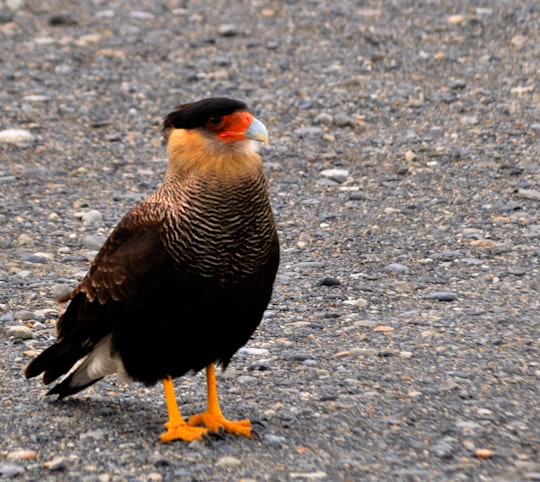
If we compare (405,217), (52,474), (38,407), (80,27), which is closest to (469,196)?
(405,217)

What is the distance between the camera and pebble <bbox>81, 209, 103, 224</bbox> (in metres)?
8.93

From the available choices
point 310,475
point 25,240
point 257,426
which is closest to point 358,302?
point 257,426

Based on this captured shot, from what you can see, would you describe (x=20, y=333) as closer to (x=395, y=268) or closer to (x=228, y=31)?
(x=395, y=268)

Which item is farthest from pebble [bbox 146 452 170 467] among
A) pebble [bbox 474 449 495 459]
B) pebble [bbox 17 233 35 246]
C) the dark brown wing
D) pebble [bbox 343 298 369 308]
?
pebble [bbox 17 233 35 246]

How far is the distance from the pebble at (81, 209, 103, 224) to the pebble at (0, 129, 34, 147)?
1691 mm

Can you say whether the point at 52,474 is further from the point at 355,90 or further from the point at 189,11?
the point at 189,11

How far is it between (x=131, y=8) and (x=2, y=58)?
205cm

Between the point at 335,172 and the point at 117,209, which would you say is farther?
the point at 335,172

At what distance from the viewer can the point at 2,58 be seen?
489 inches

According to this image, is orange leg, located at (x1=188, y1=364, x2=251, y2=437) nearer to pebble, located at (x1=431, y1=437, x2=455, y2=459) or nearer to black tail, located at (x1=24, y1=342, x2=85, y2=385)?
black tail, located at (x1=24, y1=342, x2=85, y2=385)

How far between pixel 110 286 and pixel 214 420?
0.82 m

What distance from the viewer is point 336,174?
32.0 ft

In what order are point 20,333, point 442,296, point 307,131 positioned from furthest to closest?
1. point 307,131
2. point 442,296
3. point 20,333

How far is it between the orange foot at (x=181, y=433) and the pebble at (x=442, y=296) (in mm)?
2357
